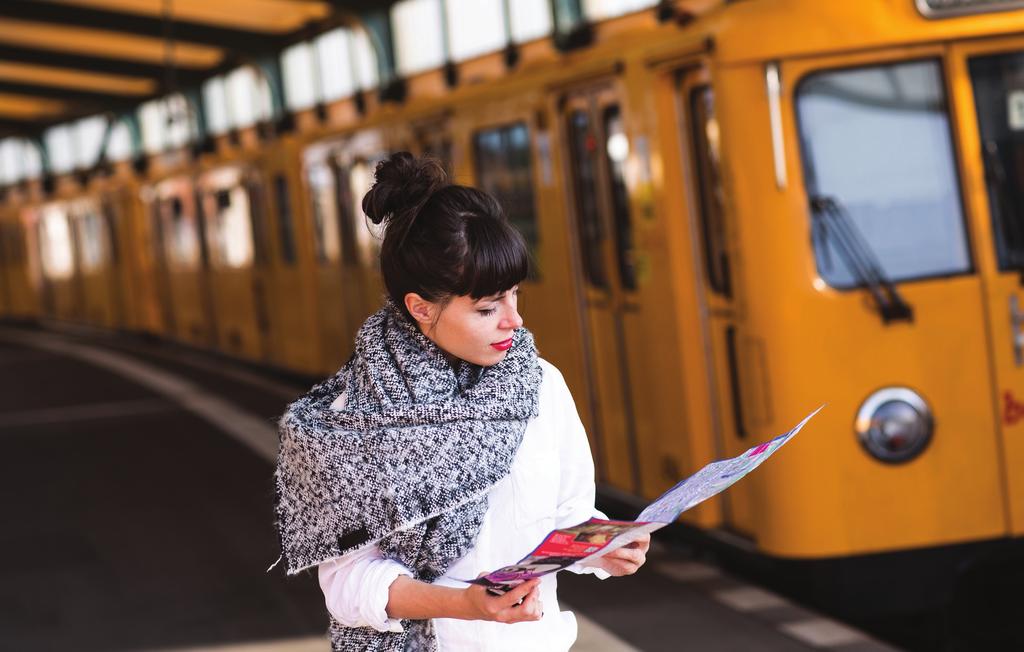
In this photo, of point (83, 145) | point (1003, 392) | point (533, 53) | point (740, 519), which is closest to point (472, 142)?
point (533, 53)

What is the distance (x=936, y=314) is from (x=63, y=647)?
138 inches

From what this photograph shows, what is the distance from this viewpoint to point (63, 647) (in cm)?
638

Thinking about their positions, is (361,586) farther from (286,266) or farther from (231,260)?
(231,260)

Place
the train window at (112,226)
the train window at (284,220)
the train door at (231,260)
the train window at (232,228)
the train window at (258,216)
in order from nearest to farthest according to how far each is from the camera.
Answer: the train window at (284,220) < the train window at (258,216) < the train window at (232,228) < the train door at (231,260) < the train window at (112,226)

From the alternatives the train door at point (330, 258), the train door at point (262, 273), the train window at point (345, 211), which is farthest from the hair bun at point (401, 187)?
the train door at point (262, 273)

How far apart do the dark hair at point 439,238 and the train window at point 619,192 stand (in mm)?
4250

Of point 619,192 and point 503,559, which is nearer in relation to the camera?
point 503,559

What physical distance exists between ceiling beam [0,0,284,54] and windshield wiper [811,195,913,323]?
50.2 ft

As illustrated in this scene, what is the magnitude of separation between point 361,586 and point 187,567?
5.48 metres

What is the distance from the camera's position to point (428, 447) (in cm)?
249

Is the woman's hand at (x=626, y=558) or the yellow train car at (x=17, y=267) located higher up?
the yellow train car at (x=17, y=267)

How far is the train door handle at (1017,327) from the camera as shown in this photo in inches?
220

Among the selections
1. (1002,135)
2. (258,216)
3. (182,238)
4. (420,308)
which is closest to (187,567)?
(1002,135)

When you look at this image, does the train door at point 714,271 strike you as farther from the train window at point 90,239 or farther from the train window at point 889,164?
the train window at point 90,239
